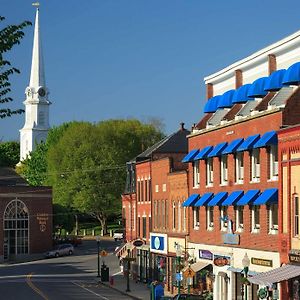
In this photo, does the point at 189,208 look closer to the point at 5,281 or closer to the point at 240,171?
the point at 240,171

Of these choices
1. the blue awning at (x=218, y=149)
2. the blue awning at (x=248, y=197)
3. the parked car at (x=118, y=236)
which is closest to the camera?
the blue awning at (x=248, y=197)

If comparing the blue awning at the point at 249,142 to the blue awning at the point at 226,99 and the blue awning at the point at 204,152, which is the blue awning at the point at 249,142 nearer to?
the blue awning at the point at 204,152

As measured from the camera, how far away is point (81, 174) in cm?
12650

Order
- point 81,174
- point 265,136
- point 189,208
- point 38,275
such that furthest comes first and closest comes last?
point 81,174
point 38,275
point 189,208
point 265,136

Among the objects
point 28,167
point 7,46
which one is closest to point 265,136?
point 7,46

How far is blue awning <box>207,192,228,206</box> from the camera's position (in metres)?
47.2

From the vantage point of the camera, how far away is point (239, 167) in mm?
45531

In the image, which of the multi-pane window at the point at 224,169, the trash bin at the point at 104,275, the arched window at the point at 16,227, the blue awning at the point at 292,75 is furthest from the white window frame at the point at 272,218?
the arched window at the point at 16,227

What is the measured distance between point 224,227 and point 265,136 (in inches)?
361

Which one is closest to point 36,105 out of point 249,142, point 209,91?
point 209,91

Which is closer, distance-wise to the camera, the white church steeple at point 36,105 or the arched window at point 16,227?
the arched window at point 16,227

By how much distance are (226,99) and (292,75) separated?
1156cm

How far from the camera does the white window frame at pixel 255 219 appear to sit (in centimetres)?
4250

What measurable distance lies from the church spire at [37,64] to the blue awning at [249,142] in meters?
140
